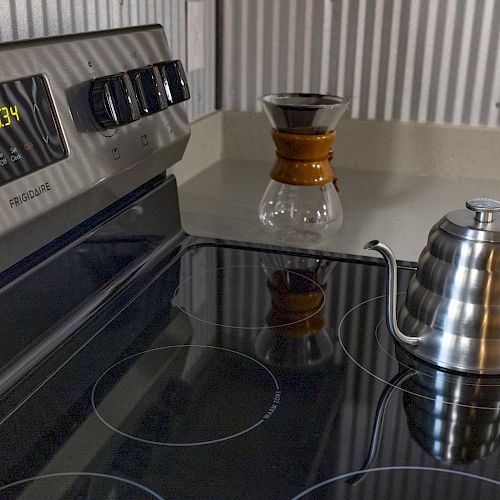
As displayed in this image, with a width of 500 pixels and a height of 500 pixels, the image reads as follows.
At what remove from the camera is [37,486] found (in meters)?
0.50

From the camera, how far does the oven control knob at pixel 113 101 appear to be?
714mm

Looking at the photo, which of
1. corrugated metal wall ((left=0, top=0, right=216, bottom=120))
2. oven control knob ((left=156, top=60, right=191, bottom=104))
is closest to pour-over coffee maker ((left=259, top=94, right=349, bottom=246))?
oven control knob ((left=156, top=60, right=191, bottom=104))

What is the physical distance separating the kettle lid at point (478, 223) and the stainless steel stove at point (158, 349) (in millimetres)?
125

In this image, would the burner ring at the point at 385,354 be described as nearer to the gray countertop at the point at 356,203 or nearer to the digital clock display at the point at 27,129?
the gray countertop at the point at 356,203

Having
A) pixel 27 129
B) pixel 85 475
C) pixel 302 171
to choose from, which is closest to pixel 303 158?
pixel 302 171

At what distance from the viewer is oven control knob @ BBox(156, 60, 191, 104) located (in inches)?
33.6

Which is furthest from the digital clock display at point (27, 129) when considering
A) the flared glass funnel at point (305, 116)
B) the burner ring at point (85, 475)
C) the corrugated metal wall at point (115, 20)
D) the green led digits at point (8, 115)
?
the flared glass funnel at point (305, 116)

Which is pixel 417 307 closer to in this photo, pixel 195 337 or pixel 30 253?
pixel 195 337

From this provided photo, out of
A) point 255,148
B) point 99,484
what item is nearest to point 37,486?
point 99,484

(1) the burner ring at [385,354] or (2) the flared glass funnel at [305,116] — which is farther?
(2) the flared glass funnel at [305,116]

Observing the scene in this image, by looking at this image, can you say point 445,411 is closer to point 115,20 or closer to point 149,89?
point 149,89

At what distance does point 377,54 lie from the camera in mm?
1354

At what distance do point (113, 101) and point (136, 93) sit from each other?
A: 58 mm

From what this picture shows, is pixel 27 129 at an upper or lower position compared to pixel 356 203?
upper
